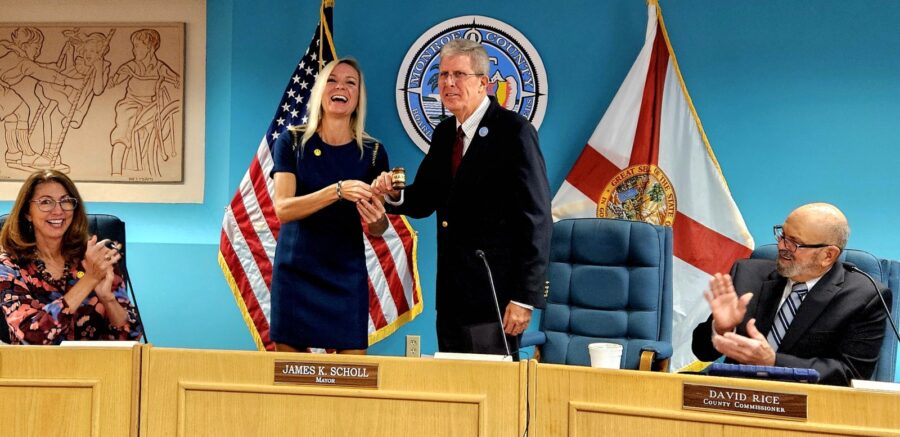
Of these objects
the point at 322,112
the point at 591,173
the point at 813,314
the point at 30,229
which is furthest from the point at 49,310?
the point at 591,173

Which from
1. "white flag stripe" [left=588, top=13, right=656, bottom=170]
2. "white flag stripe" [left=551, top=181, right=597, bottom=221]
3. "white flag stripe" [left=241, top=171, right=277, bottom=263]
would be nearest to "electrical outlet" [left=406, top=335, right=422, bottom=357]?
"white flag stripe" [left=241, top=171, right=277, bottom=263]

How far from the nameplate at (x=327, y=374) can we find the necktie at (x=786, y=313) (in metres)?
1.26

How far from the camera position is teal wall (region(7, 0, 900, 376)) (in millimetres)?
3875

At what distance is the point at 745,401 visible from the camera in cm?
176

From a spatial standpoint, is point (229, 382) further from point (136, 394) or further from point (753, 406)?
point (753, 406)

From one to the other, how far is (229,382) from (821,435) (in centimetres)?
121

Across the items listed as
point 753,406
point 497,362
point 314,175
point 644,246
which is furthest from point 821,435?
point 314,175

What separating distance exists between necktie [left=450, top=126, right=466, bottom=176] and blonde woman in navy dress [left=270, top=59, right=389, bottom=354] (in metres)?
0.40

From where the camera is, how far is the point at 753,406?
1.75 metres

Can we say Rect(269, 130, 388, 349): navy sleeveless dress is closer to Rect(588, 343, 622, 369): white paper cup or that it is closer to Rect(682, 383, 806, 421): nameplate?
Rect(588, 343, 622, 369): white paper cup

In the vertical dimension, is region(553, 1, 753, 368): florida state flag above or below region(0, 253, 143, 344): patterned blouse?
above

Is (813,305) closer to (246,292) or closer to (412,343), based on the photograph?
(412,343)

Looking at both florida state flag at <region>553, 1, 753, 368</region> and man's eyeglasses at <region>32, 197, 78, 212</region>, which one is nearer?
man's eyeglasses at <region>32, 197, 78, 212</region>

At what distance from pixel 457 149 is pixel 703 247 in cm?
153
